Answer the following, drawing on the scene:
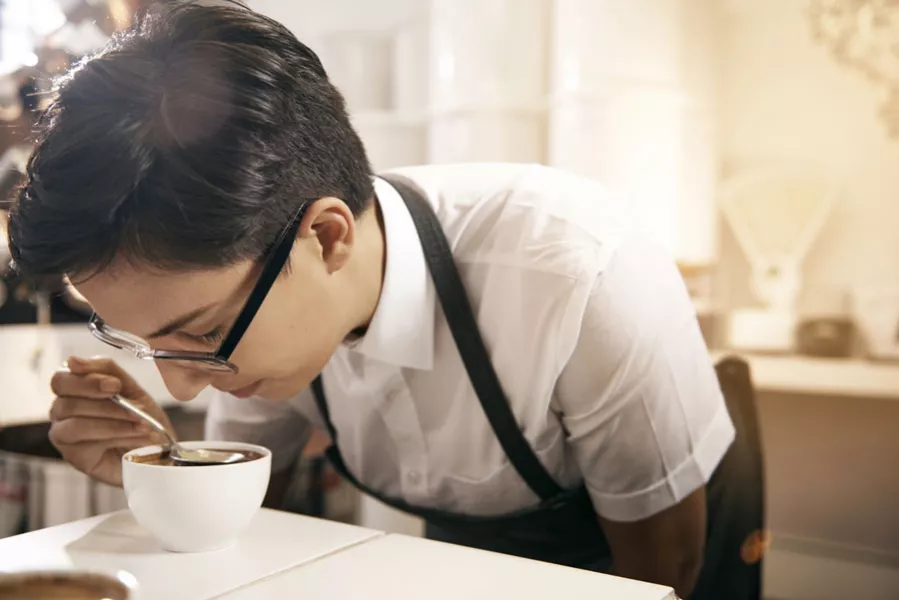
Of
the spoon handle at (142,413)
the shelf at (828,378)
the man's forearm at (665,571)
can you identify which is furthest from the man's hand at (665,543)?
the shelf at (828,378)

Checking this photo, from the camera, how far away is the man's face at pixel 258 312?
80 centimetres

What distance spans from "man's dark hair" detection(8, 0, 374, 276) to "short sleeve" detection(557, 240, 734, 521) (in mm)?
378

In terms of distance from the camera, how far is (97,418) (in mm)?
987

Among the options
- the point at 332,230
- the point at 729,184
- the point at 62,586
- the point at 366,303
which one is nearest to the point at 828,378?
the point at 729,184

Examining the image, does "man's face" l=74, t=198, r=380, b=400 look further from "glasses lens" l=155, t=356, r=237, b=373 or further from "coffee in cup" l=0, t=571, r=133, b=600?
"coffee in cup" l=0, t=571, r=133, b=600

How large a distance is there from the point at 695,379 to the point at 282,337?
0.49 metres

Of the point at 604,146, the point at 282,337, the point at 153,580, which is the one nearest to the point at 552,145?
the point at 604,146

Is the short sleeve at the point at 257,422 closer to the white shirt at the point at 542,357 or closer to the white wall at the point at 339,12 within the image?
the white shirt at the point at 542,357

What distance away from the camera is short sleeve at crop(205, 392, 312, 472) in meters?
1.23

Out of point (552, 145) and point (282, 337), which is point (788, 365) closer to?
point (552, 145)

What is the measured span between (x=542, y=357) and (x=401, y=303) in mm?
175

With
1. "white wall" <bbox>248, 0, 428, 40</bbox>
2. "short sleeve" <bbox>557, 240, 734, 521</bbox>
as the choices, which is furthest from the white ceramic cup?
"white wall" <bbox>248, 0, 428, 40</bbox>

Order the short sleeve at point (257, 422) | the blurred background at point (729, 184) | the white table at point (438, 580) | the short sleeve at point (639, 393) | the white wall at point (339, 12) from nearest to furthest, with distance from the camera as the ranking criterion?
the white table at point (438, 580)
the short sleeve at point (639, 393)
the short sleeve at point (257, 422)
the blurred background at point (729, 184)
the white wall at point (339, 12)

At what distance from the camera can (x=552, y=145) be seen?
A: 2393 mm
